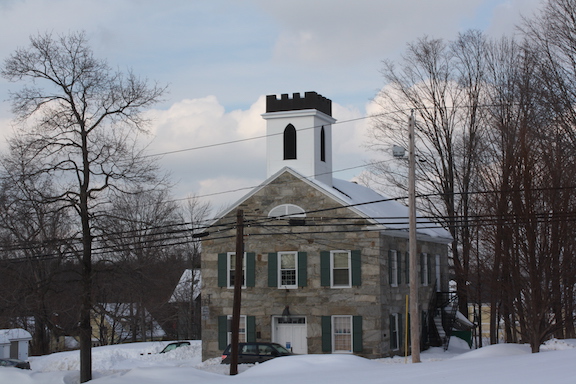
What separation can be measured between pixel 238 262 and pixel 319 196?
25.5ft

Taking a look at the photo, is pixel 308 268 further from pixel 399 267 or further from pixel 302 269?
pixel 399 267

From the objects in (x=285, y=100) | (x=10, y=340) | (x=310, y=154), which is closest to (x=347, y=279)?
(x=310, y=154)

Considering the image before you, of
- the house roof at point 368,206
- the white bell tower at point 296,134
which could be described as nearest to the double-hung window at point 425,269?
the house roof at point 368,206

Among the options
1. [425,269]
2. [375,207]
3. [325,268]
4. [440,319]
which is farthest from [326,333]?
[440,319]

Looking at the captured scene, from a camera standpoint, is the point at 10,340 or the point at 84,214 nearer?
the point at 84,214

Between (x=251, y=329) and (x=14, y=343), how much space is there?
20951 mm

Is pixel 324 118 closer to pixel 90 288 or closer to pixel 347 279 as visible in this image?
pixel 347 279

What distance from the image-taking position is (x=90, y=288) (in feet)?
78.9

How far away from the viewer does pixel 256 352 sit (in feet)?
93.5

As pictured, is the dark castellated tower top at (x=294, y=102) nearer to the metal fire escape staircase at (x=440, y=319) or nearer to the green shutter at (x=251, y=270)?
the green shutter at (x=251, y=270)

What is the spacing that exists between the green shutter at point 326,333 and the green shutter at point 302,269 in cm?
174

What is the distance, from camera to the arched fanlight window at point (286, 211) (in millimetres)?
31391

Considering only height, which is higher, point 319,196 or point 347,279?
point 319,196

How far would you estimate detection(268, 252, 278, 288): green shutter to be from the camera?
31516mm
